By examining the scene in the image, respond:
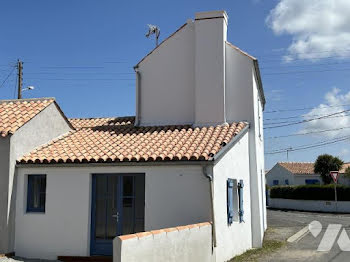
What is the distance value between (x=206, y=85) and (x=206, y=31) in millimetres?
2014

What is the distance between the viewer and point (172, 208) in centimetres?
1082

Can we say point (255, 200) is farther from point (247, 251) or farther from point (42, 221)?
point (42, 221)

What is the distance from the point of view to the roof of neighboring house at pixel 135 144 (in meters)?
11.0

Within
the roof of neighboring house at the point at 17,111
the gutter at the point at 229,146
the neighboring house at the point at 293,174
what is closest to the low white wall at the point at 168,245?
the gutter at the point at 229,146

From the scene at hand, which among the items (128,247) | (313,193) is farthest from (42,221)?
(313,193)

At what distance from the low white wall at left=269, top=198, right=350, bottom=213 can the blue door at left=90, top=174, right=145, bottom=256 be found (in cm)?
2351

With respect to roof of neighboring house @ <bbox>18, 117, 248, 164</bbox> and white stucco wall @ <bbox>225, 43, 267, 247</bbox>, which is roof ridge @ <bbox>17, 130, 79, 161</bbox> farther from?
white stucco wall @ <bbox>225, 43, 267, 247</bbox>

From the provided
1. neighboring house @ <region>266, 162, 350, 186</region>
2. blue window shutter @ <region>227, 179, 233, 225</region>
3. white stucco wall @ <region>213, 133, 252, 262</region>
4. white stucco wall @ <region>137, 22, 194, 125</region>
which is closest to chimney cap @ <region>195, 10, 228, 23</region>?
white stucco wall @ <region>137, 22, 194, 125</region>

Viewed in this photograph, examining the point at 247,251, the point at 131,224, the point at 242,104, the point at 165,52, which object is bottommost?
the point at 247,251

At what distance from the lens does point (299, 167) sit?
5003cm

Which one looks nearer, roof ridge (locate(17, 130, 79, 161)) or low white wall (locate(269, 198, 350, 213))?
roof ridge (locate(17, 130, 79, 161))

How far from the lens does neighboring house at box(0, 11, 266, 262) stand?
10766mm

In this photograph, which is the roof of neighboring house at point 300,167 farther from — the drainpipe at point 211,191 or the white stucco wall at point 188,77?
the drainpipe at point 211,191

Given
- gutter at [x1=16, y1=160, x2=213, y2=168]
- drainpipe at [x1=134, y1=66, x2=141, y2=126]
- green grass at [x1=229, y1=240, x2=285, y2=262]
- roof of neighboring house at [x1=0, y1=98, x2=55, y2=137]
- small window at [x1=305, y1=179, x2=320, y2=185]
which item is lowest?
green grass at [x1=229, y1=240, x2=285, y2=262]
